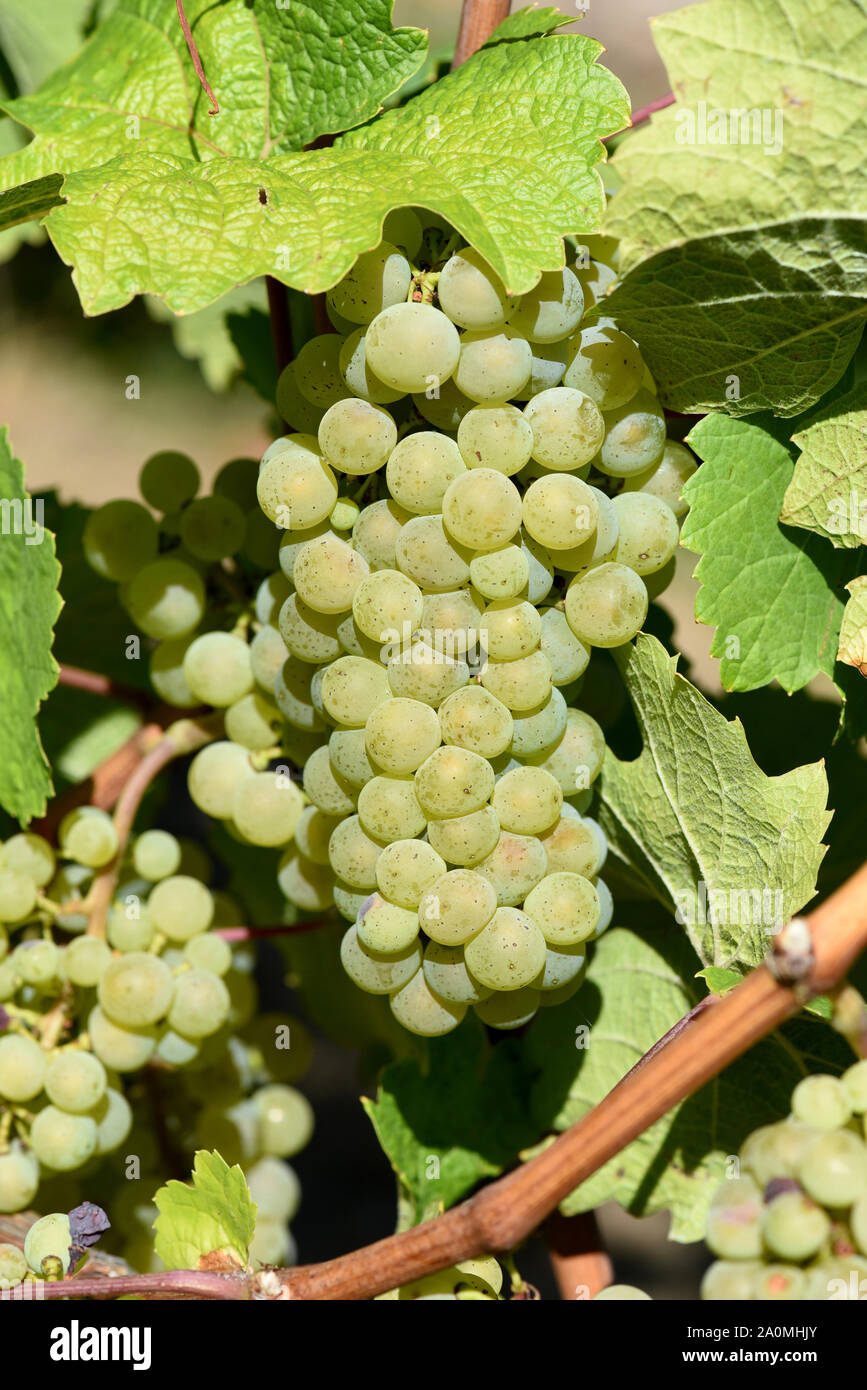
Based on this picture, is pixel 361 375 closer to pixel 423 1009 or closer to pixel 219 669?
pixel 219 669

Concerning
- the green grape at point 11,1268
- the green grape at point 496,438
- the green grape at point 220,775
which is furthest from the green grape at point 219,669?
the green grape at point 11,1268

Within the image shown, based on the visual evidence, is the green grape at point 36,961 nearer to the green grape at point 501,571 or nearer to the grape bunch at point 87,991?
the grape bunch at point 87,991

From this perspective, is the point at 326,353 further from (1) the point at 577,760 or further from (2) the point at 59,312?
(2) the point at 59,312

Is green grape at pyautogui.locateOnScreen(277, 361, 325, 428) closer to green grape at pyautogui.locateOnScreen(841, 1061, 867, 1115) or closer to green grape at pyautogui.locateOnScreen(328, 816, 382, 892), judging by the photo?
green grape at pyautogui.locateOnScreen(328, 816, 382, 892)

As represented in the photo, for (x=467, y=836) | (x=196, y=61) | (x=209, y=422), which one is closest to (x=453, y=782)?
(x=467, y=836)

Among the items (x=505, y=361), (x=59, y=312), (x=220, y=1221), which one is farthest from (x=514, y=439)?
(x=59, y=312)
